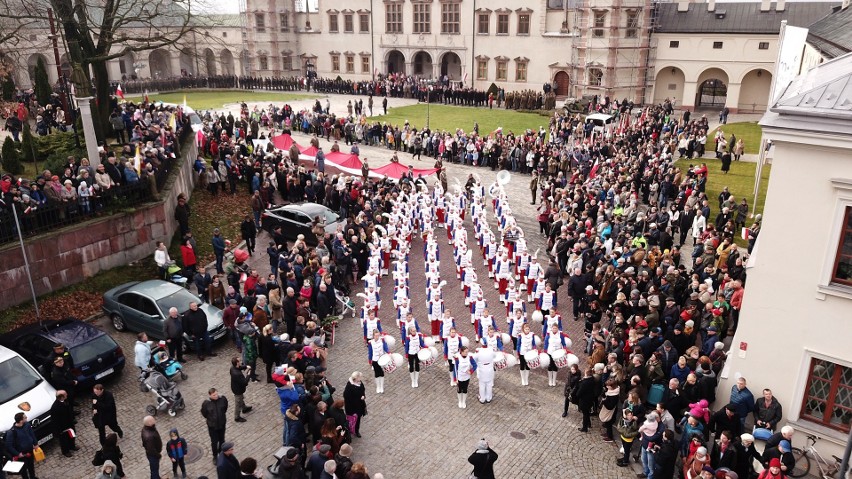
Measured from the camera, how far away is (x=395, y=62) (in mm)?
65000

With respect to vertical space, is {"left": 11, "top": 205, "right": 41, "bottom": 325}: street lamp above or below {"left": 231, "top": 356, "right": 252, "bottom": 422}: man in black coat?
above

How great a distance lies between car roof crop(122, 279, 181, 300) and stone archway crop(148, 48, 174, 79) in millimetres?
58214

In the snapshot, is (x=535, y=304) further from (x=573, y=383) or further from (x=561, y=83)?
(x=561, y=83)

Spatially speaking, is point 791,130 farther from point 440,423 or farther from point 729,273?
point 440,423

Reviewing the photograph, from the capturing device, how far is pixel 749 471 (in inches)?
408

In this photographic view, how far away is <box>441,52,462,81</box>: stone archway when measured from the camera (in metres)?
61.9

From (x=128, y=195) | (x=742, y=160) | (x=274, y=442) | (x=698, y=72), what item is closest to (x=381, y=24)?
(x=698, y=72)

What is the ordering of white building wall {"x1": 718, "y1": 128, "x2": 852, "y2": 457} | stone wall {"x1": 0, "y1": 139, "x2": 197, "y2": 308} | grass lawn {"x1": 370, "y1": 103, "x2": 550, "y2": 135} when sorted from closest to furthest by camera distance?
1. white building wall {"x1": 718, "y1": 128, "x2": 852, "y2": 457}
2. stone wall {"x1": 0, "y1": 139, "x2": 197, "y2": 308}
3. grass lawn {"x1": 370, "y1": 103, "x2": 550, "y2": 135}

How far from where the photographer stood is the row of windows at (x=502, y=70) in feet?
182

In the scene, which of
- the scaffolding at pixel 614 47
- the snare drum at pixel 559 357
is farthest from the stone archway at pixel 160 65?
the snare drum at pixel 559 357

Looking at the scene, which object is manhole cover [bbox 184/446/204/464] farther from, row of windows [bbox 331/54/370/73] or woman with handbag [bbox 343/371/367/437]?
row of windows [bbox 331/54/370/73]

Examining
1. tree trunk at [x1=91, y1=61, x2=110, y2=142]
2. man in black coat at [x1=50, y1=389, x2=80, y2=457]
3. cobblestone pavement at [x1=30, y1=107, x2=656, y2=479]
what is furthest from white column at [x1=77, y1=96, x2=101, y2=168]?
man in black coat at [x1=50, y1=389, x2=80, y2=457]

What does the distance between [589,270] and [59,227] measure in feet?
46.8

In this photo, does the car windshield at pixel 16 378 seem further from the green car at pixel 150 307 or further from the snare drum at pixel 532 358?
the snare drum at pixel 532 358
